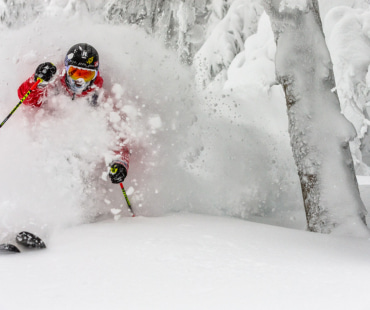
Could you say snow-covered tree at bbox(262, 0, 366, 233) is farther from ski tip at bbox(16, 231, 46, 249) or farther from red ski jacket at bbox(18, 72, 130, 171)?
ski tip at bbox(16, 231, 46, 249)

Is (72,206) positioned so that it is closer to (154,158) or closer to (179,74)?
(154,158)

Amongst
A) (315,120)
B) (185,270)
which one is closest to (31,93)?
(185,270)

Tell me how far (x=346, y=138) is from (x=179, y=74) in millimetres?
1936

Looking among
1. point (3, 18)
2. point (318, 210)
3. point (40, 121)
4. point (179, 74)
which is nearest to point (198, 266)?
point (318, 210)

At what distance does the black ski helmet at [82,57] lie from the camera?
3.71 m

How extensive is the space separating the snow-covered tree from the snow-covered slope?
1.82 ft

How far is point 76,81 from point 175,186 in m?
1.49

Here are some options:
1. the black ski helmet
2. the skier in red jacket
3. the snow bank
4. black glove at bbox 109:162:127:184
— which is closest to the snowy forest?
the skier in red jacket

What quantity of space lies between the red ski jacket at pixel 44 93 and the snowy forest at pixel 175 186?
0.24ft

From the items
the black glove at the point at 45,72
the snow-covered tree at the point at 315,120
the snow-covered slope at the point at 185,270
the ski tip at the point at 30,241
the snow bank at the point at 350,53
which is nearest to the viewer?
the snow-covered slope at the point at 185,270

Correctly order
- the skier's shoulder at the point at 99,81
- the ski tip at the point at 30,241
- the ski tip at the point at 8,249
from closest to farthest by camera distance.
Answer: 1. the ski tip at the point at 8,249
2. the ski tip at the point at 30,241
3. the skier's shoulder at the point at 99,81

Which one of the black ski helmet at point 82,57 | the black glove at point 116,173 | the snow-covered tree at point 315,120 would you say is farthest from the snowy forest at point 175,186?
the black ski helmet at point 82,57

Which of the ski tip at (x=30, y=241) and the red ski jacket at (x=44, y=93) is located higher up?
the red ski jacket at (x=44, y=93)

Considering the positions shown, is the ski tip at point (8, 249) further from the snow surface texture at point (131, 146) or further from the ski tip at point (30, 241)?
the snow surface texture at point (131, 146)
